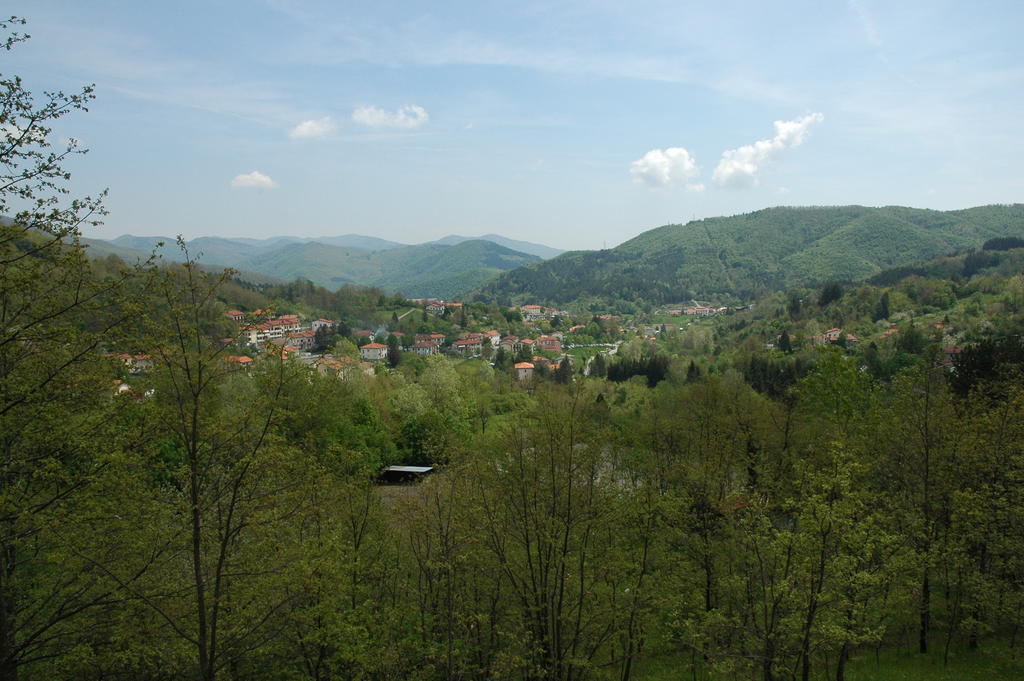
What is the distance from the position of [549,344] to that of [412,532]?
98497mm

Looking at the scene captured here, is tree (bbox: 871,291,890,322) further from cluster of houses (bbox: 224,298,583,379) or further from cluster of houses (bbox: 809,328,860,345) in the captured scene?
cluster of houses (bbox: 224,298,583,379)

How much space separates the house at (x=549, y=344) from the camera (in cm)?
10700

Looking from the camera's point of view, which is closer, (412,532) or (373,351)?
(412,532)

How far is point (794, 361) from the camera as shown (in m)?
54.1

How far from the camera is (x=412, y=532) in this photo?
11.0 meters

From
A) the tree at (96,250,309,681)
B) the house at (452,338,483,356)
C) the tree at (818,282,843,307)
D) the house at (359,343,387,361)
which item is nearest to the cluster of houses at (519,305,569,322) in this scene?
the house at (452,338,483,356)

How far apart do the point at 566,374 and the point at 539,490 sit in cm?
5376

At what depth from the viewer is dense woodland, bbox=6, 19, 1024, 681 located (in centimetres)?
642

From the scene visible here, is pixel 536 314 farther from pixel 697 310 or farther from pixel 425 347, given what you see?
pixel 425 347

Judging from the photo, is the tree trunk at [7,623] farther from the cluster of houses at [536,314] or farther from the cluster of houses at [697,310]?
the cluster of houses at [697,310]

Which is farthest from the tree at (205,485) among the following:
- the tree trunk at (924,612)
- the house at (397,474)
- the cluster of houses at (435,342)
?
the cluster of houses at (435,342)

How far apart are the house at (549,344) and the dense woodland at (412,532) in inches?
3343

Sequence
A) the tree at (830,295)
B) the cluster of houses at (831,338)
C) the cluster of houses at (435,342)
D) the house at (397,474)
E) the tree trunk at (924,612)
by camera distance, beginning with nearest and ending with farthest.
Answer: the tree trunk at (924,612) < the house at (397,474) < the cluster of houses at (831,338) < the cluster of houses at (435,342) < the tree at (830,295)

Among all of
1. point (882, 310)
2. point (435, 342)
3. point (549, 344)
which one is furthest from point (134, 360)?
point (549, 344)
